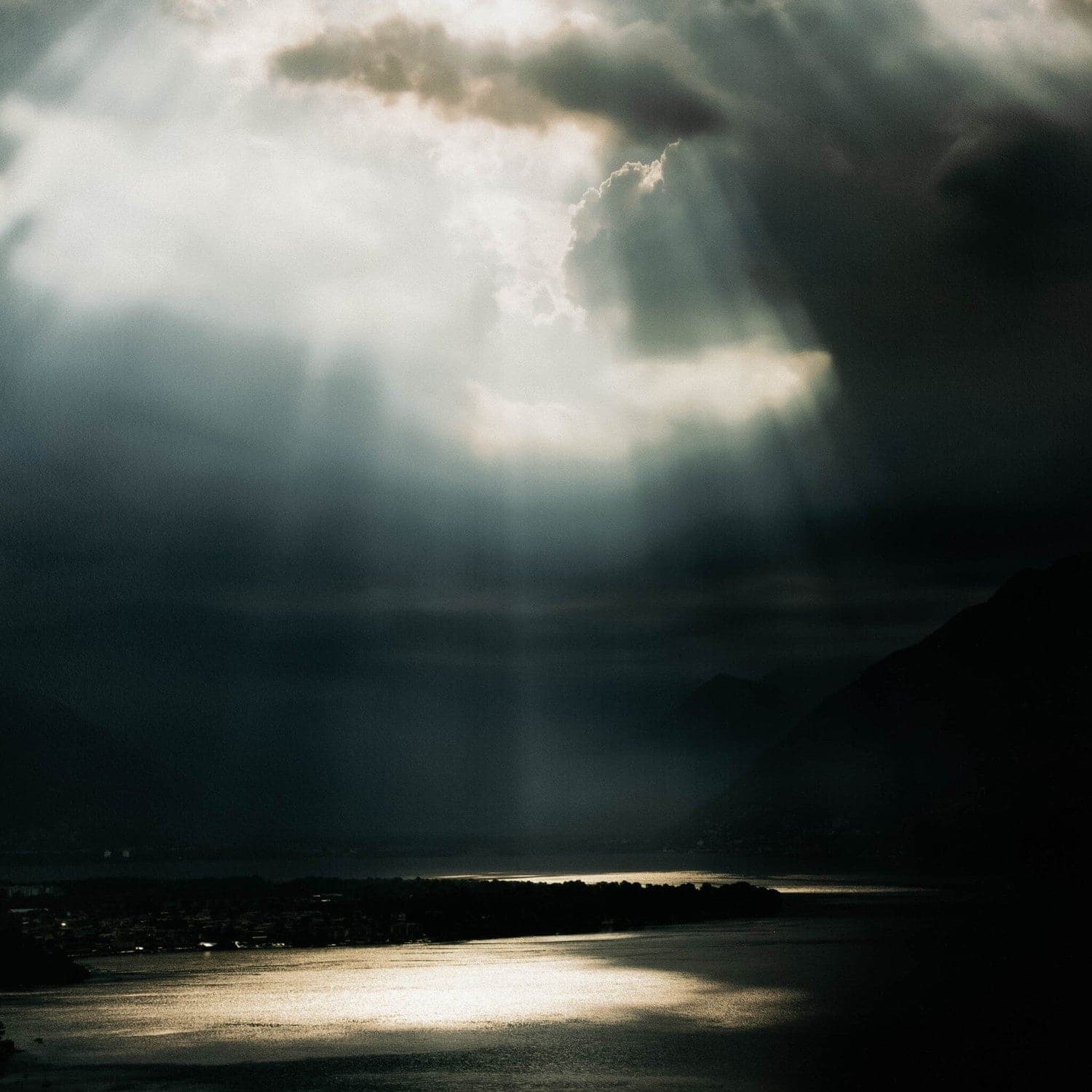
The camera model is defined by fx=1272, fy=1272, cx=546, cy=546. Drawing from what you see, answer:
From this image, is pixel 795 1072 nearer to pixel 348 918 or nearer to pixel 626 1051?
pixel 626 1051

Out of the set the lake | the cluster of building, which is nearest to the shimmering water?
the lake

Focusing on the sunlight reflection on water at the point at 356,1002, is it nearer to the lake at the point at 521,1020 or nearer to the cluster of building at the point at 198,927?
the lake at the point at 521,1020

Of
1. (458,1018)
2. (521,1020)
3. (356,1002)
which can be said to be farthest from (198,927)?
(521,1020)

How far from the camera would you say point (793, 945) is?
12775 cm

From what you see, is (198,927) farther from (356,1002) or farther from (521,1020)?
(521,1020)

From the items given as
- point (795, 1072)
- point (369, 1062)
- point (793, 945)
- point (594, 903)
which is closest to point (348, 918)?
point (594, 903)

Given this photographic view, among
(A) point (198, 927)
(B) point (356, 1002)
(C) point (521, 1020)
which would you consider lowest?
(A) point (198, 927)

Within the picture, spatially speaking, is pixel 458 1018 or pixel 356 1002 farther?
pixel 356 1002

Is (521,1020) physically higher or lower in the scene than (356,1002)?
higher

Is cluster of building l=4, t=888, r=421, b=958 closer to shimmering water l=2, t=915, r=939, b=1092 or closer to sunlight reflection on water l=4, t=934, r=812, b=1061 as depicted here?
shimmering water l=2, t=915, r=939, b=1092

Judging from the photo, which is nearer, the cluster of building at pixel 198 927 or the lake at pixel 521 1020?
the lake at pixel 521 1020

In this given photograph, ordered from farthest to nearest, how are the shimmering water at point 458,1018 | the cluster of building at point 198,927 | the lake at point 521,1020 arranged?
the cluster of building at point 198,927 < the shimmering water at point 458,1018 < the lake at point 521,1020

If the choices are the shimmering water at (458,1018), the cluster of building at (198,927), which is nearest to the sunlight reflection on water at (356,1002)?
the shimmering water at (458,1018)

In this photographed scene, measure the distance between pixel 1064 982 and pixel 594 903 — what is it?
97594 mm
